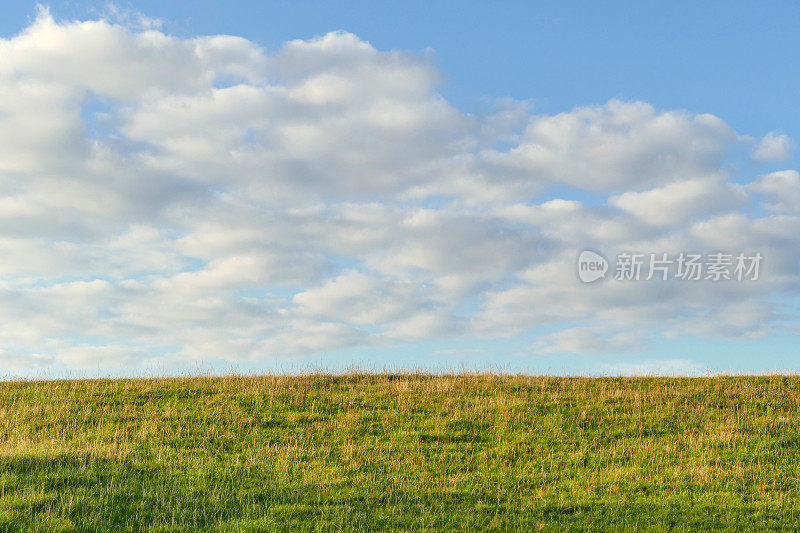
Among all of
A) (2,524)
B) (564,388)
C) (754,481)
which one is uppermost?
(564,388)

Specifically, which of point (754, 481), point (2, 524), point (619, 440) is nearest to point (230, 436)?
point (2, 524)

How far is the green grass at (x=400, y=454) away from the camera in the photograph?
1686 centimetres

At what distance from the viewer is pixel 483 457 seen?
21812mm

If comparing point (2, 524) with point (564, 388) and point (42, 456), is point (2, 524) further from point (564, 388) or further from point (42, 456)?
point (564, 388)

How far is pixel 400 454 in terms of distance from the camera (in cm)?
2184

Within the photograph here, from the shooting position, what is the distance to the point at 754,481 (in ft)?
65.5

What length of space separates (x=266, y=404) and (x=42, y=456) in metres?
9.38

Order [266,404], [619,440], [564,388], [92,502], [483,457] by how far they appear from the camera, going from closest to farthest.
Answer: [92,502] < [483,457] < [619,440] < [266,404] < [564,388]

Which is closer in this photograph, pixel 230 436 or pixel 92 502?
pixel 92 502

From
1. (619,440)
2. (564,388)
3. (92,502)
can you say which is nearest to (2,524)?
(92,502)

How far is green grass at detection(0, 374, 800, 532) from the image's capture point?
16.9m

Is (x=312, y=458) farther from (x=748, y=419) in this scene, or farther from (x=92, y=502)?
(x=748, y=419)

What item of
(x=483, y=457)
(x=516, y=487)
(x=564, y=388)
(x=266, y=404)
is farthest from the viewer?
(x=564, y=388)

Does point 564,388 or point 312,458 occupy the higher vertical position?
point 564,388
